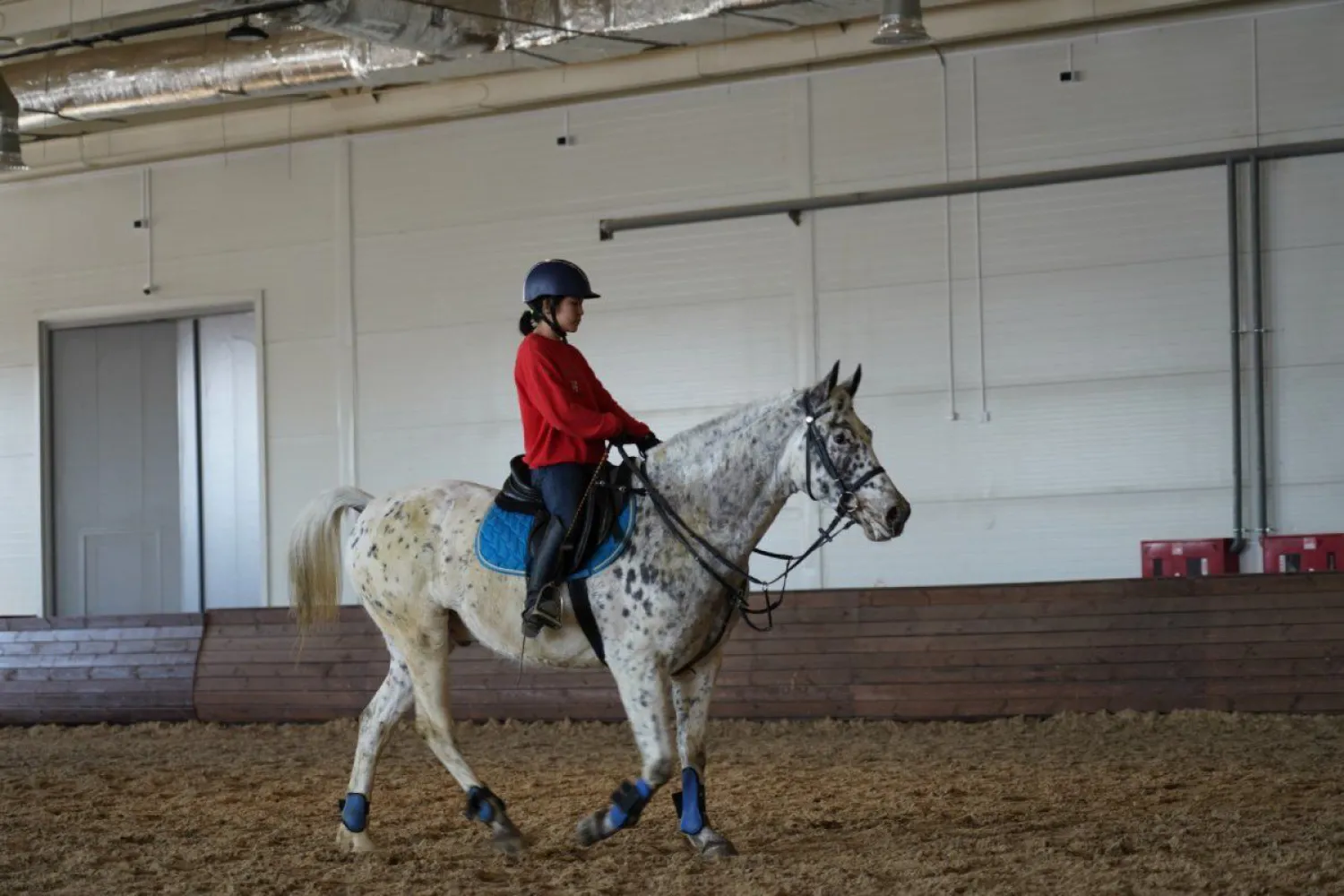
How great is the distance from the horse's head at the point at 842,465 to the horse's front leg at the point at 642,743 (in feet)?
2.79

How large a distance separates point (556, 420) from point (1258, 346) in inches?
268

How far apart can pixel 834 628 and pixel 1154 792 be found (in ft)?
11.8

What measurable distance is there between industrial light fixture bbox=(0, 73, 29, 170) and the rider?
6.36m

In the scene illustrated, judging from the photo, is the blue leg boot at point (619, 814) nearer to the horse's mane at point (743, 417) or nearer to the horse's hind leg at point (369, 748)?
the horse's hind leg at point (369, 748)

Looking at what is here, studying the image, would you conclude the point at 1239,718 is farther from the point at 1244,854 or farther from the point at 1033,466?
the point at 1244,854

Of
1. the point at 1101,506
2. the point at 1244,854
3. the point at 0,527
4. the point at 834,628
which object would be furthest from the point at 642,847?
the point at 0,527

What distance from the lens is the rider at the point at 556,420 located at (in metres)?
5.73

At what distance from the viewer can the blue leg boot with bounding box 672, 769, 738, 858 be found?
5.68 meters

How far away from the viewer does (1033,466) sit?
1177 cm

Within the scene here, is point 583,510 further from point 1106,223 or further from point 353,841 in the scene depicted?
point 1106,223

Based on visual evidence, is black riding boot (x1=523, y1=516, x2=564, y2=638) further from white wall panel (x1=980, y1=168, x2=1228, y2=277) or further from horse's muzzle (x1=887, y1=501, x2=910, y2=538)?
white wall panel (x1=980, y1=168, x2=1228, y2=277)

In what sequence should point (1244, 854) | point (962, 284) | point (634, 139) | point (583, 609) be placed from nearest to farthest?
point (1244, 854)
point (583, 609)
point (962, 284)
point (634, 139)

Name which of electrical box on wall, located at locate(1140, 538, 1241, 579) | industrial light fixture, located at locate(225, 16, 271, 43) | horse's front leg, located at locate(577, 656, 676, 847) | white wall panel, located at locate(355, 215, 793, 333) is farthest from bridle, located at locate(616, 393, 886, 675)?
white wall panel, located at locate(355, 215, 793, 333)

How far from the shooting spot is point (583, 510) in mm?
5797
